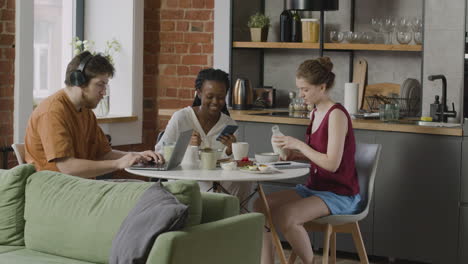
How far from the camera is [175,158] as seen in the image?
3912 millimetres

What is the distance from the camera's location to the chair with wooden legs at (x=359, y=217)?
4.10 meters

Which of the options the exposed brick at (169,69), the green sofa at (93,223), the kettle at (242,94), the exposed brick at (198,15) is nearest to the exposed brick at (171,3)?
the exposed brick at (198,15)

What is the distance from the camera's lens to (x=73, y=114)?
4000 mm

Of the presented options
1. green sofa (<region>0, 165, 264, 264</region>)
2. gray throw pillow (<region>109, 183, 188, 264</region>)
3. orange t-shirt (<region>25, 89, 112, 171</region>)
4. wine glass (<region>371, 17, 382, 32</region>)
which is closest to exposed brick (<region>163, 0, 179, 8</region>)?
wine glass (<region>371, 17, 382, 32</region>)

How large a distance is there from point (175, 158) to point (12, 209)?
0.82m

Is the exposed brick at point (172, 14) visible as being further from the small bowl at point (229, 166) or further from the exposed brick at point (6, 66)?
the small bowl at point (229, 166)

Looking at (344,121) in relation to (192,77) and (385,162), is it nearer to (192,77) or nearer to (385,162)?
(385,162)

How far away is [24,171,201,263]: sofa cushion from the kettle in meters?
2.41

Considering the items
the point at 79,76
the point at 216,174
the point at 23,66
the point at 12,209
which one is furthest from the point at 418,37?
the point at 12,209

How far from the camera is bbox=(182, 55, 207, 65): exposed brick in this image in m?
6.48

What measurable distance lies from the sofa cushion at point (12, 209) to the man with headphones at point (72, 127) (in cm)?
29

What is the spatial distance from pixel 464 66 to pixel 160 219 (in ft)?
9.27

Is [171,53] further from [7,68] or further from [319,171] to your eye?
[319,171]

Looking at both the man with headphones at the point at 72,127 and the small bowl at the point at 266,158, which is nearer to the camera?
the man with headphones at the point at 72,127
